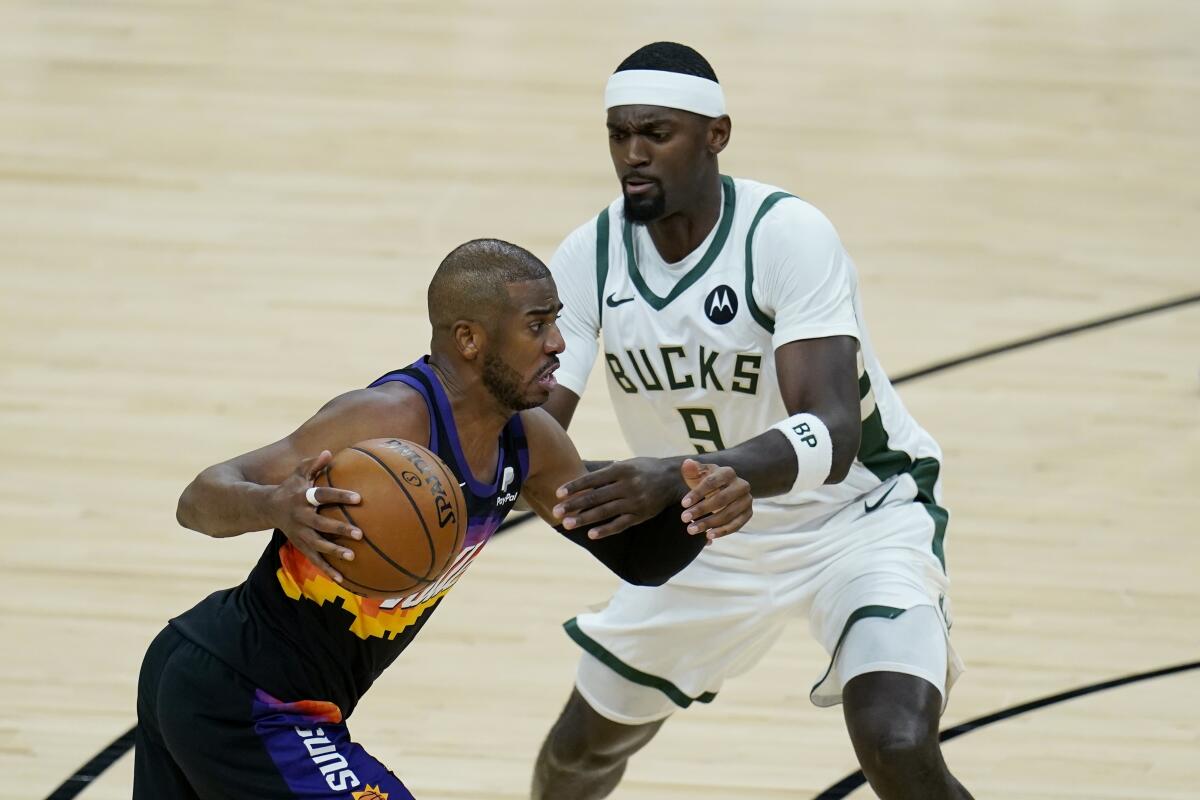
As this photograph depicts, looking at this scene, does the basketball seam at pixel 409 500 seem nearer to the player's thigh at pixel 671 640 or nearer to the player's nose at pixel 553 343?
the player's nose at pixel 553 343

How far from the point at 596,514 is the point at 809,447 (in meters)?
0.67

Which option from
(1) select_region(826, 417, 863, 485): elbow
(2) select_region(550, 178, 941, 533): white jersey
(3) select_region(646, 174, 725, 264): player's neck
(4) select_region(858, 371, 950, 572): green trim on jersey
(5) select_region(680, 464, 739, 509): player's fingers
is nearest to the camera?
(5) select_region(680, 464, 739, 509): player's fingers

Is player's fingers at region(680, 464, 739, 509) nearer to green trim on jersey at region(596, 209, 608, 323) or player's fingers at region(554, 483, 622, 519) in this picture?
player's fingers at region(554, 483, 622, 519)

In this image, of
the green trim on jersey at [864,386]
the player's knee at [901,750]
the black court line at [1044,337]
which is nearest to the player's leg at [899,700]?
the player's knee at [901,750]

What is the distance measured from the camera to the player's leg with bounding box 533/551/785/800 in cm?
517

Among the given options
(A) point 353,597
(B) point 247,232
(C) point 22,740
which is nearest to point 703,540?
(A) point 353,597

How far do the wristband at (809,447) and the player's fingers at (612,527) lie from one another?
0.54m

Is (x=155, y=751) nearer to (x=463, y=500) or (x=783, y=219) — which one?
(x=463, y=500)

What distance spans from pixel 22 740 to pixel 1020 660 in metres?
3.54

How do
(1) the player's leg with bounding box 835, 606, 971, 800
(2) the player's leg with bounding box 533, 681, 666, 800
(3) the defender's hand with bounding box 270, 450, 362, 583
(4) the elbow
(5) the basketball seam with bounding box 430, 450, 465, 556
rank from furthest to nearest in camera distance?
(2) the player's leg with bounding box 533, 681, 666, 800 → (4) the elbow → (1) the player's leg with bounding box 835, 606, 971, 800 → (5) the basketball seam with bounding box 430, 450, 465, 556 → (3) the defender's hand with bounding box 270, 450, 362, 583

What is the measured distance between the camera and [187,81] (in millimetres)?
12977

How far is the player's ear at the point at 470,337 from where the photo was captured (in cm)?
405

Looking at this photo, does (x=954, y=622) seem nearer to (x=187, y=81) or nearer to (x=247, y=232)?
(x=247, y=232)

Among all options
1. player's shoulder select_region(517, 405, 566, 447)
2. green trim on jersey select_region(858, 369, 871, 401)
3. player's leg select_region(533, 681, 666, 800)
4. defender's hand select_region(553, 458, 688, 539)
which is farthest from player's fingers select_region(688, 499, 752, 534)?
player's leg select_region(533, 681, 666, 800)
